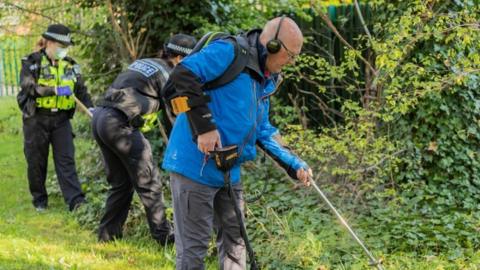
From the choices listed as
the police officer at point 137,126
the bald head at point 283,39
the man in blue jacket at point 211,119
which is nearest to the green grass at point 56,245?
the police officer at point 137,126

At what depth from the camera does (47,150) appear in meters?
7.72

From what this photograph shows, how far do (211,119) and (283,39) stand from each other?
Answer: 63cm

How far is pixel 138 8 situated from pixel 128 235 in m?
3.20

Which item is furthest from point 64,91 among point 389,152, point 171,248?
point 389,152

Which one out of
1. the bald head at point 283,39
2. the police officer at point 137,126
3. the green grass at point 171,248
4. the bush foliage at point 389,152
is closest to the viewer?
the bald head at point 283,39

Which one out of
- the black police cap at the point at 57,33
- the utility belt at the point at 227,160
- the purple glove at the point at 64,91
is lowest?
the purple glove at the point at 64,91

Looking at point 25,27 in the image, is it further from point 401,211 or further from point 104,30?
point 401,211

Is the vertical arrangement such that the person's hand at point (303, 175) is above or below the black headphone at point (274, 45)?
below

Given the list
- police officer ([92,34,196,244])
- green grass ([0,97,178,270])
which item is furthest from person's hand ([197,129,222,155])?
green grass ([0,97,178,270])

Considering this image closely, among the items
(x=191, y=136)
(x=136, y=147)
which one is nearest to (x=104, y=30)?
(x=136, y=147)

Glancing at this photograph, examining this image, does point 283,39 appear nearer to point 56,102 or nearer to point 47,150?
point 56,102

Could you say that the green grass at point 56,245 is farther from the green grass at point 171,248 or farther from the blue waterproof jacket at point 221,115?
the blue waterproof jacket at point 221,115

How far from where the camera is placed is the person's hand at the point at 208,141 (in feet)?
12.6

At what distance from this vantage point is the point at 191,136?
4.04 metres
